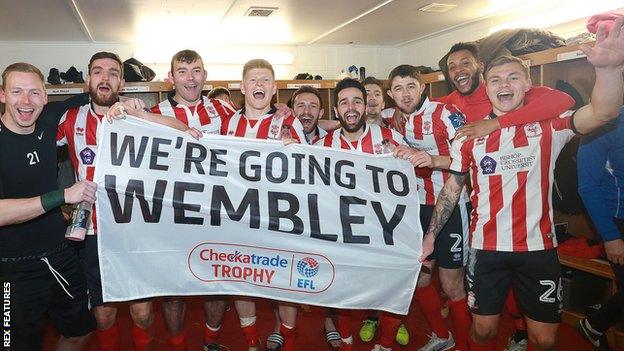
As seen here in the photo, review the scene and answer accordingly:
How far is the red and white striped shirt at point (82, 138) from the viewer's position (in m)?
2.71

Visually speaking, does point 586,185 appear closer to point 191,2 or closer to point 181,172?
point 181,172

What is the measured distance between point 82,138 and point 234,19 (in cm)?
368

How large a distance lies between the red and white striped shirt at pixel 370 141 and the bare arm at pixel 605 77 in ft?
3.81

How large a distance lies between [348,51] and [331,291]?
6559mm

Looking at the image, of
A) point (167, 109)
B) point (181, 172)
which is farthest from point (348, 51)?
point (181, 172)

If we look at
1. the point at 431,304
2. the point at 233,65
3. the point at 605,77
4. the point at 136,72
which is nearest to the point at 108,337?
the point at 431,304

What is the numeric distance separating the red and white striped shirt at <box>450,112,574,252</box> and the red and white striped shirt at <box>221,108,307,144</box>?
122 centimetres

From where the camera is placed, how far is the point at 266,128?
3.09 meters

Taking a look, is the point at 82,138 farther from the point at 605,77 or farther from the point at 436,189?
the point at 605,77

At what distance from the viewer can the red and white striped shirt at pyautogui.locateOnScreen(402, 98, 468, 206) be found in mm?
3148

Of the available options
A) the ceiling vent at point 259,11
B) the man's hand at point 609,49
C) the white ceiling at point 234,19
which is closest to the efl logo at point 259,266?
the man's hand at point 609,49

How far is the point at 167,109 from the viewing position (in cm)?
315

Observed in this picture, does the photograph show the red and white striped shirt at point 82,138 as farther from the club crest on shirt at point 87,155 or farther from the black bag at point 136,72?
Answer: the black bag at point 136,72

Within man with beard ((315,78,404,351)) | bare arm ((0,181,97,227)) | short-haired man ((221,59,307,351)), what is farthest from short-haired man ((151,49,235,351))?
bare arm ((0,181,97,227))
